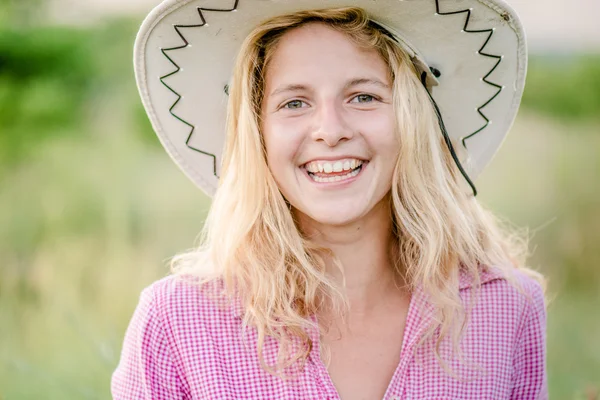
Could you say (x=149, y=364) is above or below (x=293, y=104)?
below

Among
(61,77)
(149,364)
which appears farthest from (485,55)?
(61,77)

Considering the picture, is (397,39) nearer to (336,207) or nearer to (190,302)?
(336,207)

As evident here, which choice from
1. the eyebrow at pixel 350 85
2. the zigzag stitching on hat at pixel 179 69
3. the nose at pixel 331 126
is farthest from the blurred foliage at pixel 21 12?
the nose at pixel 331 126

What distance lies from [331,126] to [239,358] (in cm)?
64

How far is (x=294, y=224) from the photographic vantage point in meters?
2.14

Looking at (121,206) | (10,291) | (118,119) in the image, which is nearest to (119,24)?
(118,119)

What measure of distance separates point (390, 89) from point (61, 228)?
309 centimetres

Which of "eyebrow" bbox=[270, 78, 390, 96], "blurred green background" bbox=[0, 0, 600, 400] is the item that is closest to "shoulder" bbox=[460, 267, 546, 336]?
"eyebrow" bbox=[270, 78, 390, 96]

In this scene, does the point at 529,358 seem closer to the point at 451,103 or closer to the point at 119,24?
the point at 451,103

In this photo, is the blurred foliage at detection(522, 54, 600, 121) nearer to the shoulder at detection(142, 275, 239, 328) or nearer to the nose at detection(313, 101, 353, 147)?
the nose at detection(313, 101, 353, 147)

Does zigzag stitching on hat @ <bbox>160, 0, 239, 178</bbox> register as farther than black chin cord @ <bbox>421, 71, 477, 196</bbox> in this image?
No

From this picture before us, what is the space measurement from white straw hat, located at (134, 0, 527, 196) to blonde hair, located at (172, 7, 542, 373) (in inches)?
2.2

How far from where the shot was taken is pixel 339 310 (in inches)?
83.6

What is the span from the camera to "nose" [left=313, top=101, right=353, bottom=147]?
193 cm
